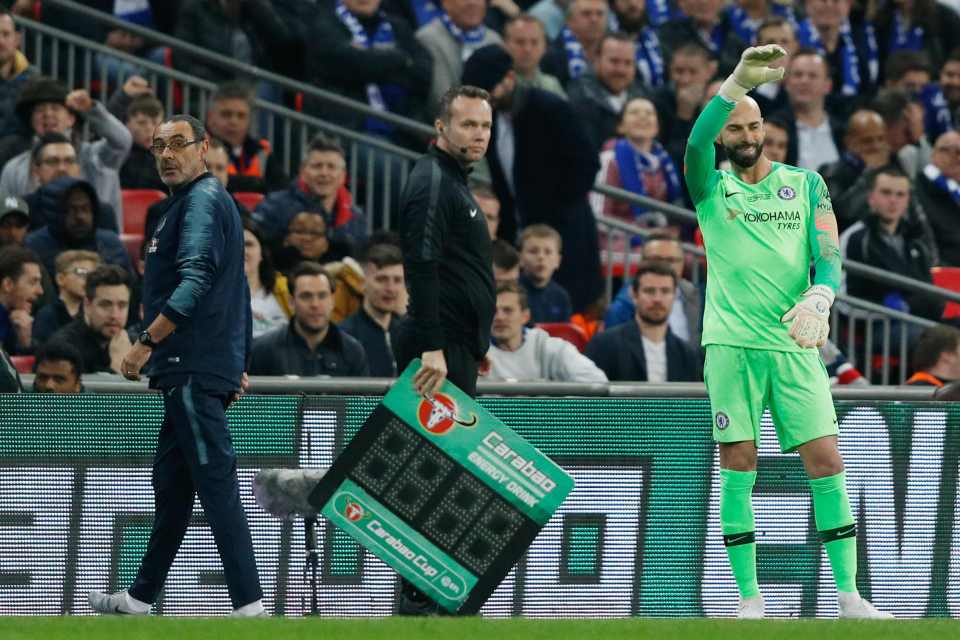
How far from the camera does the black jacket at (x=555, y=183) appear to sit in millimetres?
13531

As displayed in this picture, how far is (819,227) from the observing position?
8.78 m

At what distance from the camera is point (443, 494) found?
29.9ft

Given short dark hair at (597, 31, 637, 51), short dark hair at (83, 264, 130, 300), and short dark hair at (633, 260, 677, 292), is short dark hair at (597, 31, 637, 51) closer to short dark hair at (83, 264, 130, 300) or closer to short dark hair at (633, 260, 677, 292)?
short dark hair at (633, 260, 677, 292)

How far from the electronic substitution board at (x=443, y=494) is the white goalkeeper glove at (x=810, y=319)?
3.96 ft

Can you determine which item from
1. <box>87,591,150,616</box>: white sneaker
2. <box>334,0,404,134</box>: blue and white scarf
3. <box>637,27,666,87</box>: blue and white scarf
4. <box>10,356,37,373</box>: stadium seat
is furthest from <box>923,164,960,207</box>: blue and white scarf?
<box>87,591,150,616</box>: white sneaker

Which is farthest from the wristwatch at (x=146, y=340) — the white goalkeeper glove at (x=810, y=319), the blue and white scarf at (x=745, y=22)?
the blue and white scarf at (x=745, y=22)

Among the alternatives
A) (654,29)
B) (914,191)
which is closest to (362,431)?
(914,191)

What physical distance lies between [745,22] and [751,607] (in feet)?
35.6

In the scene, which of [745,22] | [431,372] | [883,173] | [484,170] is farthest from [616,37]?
[431,372]

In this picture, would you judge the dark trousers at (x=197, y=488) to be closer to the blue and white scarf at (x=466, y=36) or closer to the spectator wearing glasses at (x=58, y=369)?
the spectator wearing glasses at (x=58, y=369)

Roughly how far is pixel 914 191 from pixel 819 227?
7995 millimetres

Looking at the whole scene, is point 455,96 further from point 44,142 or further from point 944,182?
point 944,182

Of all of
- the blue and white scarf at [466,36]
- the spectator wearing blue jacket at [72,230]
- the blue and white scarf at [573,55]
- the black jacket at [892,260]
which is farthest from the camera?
the blue and white scarf at [573,55]

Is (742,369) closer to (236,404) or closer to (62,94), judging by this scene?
(236,404)
